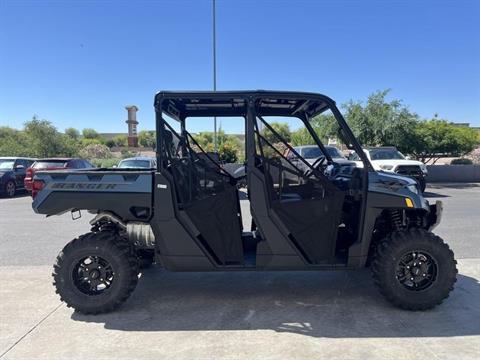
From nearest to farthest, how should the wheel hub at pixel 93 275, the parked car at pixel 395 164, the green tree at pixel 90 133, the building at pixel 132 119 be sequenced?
the wheel hub at pixel 93 275, the parked car at pixel 395 164, the building at pixel 132 119, the green tree at pixel 90 133

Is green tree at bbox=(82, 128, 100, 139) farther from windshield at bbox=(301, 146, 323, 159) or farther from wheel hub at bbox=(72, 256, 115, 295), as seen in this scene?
wheel hub at bbox=(72, 256, 115, 295)

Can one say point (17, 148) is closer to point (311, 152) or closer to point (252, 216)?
point (311, 152)

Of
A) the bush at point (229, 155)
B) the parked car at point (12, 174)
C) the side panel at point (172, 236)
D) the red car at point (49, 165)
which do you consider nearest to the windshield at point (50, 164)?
the red car at point (49, 165)

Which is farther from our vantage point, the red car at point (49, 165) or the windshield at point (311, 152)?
the red car at point (49, 165)

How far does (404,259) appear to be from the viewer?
3.95 metres

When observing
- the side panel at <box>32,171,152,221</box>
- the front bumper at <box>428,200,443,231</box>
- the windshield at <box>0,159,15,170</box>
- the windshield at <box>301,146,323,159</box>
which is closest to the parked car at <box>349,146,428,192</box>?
the windshield at <box>301,146,323,159</box>

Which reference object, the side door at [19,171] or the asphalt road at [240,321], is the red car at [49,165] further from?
the asphalt road at [240,321]

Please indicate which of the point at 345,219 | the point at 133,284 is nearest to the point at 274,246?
the point at 345,219

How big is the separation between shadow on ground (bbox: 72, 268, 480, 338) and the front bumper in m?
0.81

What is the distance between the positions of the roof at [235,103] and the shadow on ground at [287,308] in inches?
79.7

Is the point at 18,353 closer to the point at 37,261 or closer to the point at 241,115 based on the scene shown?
the point at 37,261

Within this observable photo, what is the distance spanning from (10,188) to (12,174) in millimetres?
611

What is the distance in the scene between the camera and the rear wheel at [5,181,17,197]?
52.4ft

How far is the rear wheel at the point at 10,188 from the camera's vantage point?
15984mm
